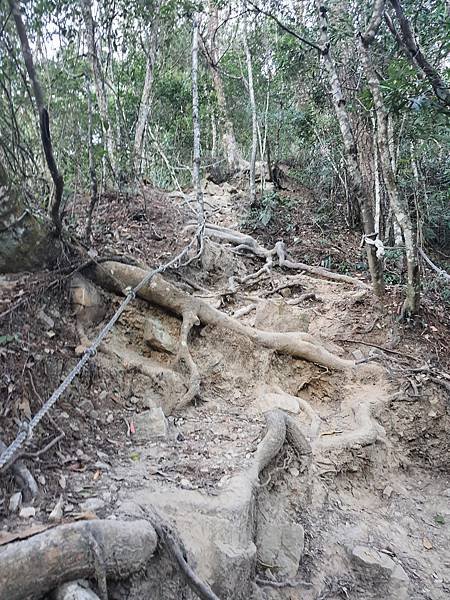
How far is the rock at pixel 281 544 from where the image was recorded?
3299mm

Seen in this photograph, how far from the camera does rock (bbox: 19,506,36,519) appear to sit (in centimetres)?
226

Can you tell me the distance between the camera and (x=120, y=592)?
223cm

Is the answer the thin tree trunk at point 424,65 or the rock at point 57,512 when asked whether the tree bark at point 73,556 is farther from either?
the thin tree trunk at point 424,65

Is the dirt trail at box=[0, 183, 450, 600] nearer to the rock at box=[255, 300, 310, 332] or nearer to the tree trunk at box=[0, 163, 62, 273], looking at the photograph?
the rock at box=[255, 300, 310, 332]

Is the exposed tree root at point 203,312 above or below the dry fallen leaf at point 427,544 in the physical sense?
above

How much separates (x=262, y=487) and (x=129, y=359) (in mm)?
1720

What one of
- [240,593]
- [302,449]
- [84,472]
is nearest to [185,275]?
[302,449]

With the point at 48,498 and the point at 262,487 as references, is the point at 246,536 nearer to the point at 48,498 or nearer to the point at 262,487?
the point at 262,487

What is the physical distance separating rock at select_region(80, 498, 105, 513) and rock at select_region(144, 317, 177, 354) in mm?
2286

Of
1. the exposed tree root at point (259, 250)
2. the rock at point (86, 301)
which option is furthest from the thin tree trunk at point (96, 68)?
the rock at point (86, 301)

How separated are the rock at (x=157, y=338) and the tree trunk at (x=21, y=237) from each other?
3.90 ft

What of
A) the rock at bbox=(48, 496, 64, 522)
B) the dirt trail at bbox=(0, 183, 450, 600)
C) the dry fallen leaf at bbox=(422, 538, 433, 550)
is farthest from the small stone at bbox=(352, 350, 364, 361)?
the rock at bbox=(48, 496, 64, 522)

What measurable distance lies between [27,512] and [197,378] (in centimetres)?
228

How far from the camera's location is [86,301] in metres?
4.33
